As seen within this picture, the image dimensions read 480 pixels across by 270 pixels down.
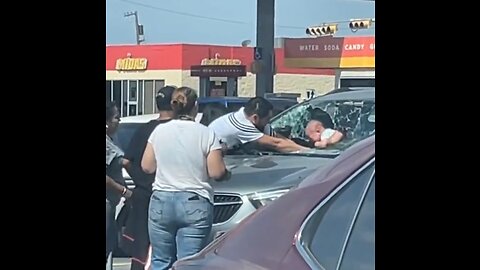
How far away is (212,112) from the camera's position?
2.27 meters

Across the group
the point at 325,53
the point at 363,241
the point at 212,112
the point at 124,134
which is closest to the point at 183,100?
the point at 212,112

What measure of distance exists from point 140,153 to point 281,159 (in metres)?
0.44

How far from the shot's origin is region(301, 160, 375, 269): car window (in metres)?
1.76

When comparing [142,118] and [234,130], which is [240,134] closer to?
[234,130]

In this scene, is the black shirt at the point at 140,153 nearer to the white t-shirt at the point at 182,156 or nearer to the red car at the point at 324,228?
the white t-shirt at the point at 182,156

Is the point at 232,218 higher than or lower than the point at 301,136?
lower

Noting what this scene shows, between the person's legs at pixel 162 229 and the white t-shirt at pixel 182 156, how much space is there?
0.04 m

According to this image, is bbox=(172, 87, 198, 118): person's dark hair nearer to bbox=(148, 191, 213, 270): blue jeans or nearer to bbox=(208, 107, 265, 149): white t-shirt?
bbox=(208, 107, 265, 149): white t-shirt

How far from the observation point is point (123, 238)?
7.34ft
